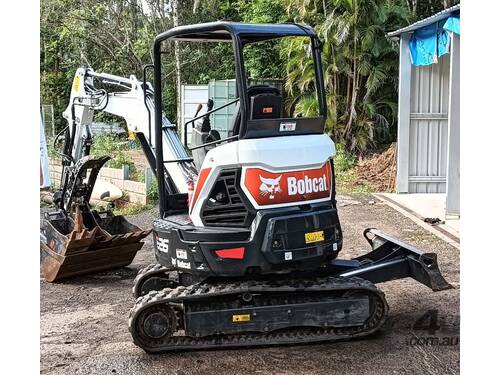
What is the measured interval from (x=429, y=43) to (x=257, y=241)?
6.72 meters

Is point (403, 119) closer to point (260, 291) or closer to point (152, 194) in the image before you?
point (152, 194)

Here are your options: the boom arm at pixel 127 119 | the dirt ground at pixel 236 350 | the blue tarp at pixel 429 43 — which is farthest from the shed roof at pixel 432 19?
the boom arm at pixel 127 119

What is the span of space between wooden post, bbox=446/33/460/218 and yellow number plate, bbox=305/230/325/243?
471 cm

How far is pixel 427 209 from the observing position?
9531mm

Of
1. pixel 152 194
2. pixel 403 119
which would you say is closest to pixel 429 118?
pixel 403 119

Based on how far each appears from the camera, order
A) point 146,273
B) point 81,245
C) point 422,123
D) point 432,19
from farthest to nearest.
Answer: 1. point 422,123
2. point 432,19
3. point 81,245
4. point 146,273

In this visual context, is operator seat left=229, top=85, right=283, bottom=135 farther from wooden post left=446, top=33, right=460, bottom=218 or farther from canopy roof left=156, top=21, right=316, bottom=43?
wooden post left=446, top=33, right=460, bottom=218

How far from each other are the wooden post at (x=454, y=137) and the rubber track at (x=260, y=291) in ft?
14.7

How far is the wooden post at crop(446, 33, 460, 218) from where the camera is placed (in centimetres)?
838

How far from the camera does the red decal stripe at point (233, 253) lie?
413cm

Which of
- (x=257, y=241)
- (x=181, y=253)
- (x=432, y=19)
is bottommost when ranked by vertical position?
(x=181, y=253)

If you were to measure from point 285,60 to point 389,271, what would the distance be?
10477 millimetres

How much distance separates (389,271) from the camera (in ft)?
15.4

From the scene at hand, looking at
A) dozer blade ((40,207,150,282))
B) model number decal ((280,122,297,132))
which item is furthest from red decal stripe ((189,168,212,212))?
dozer blade ((40,207,150,282))
